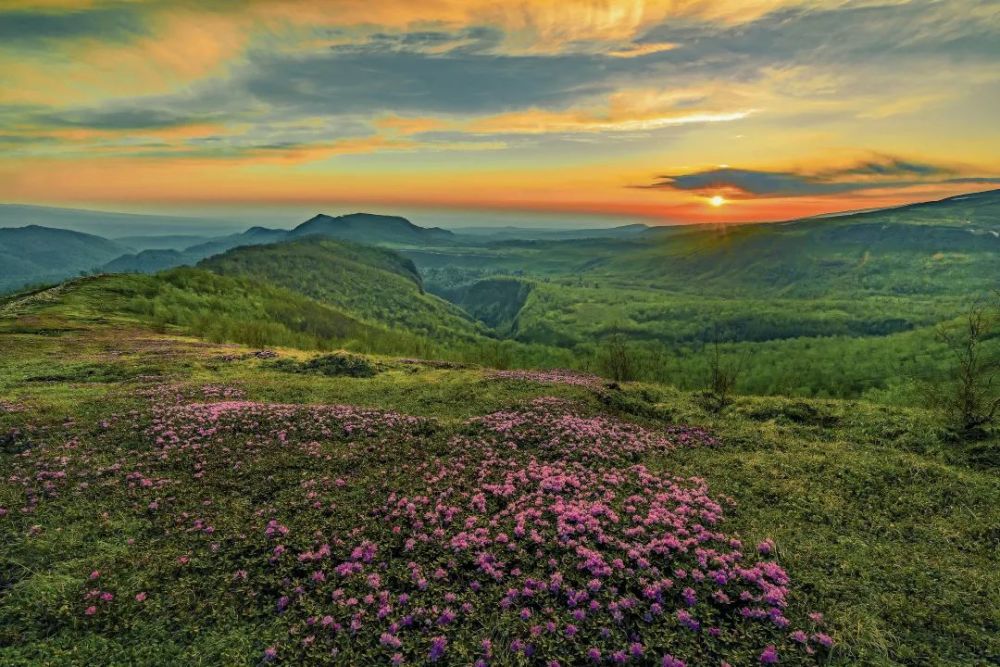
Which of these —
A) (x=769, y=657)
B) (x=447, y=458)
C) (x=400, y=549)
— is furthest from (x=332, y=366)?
(x=769, y=657)

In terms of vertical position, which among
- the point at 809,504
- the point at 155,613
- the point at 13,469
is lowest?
the point at 809,504

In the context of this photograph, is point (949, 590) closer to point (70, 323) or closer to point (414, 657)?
point (414, 657)

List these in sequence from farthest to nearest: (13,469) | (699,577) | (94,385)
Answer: (94,385), (13,469), (699,577)

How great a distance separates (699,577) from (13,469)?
92.8ft

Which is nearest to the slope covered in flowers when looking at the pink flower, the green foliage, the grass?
the pink flower

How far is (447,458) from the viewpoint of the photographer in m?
23.2

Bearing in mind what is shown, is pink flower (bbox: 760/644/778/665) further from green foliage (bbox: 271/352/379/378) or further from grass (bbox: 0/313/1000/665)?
green foliage (bbox: 271/352/379/378)

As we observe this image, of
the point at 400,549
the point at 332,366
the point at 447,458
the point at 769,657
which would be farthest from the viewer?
the point at 332,366

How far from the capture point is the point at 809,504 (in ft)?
62.1

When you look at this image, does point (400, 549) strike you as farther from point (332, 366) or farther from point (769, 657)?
point (332, 366)

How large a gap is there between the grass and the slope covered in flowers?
0.45ft

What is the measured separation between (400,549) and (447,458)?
24.7ft

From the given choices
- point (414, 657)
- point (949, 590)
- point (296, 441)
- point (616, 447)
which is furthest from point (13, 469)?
point (949, 590)

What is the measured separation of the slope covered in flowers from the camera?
39.9ft
